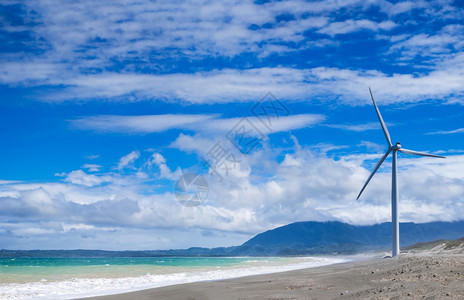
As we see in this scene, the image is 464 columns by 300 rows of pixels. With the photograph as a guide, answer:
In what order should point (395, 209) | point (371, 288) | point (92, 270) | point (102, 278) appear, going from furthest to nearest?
1. point (92, 270)
2. point (395, 209)
3. point (102, 278)
4. point (371, 288)

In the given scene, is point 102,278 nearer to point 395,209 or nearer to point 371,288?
point 371,288

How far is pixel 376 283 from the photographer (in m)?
20.0

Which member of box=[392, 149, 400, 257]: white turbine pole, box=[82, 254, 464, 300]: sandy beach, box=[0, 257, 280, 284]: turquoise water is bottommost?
box=[0, 257, 280, 284]: turquoise water

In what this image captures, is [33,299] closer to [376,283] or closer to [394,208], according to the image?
[376,283]

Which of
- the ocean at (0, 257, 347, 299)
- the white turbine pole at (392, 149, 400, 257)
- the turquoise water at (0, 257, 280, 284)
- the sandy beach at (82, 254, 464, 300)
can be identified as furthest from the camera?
the white turbine pole at (392, 149, 400, 257)

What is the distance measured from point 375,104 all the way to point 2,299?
42.6 m

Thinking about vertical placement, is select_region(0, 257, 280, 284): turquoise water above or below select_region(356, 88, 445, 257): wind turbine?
below

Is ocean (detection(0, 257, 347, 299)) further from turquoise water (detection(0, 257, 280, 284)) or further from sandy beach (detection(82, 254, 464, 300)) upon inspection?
sandy beach (detection(82, 254, 464, 300))

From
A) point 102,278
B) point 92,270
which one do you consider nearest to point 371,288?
point 102,278

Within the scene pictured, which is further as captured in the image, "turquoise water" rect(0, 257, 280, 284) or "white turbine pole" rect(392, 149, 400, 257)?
"white turbine pole" rect(392, 149, 400, 257)

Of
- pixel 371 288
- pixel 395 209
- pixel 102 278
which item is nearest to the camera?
pixel 371 288

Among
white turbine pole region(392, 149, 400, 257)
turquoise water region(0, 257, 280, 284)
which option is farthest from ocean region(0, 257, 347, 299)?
white turbine pole region(392, 149, 400, 257)

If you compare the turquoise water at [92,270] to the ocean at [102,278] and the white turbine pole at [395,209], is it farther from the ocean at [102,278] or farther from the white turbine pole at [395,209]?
the white turbine pole at [395,209]

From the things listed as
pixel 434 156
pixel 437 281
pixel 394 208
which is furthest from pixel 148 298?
pixel 434 156
